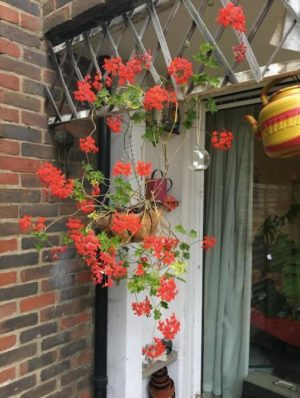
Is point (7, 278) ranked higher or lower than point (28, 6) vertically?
lower

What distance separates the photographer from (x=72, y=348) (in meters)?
1.90

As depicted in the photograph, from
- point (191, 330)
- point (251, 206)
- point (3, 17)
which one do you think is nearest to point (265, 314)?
point (191, 330)

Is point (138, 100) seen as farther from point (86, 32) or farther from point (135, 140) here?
point (135, 140)

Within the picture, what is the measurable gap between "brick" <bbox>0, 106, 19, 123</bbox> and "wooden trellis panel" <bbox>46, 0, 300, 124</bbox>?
0.57 feet

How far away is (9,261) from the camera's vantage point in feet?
5.24

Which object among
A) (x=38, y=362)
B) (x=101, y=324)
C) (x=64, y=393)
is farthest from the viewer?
(x=101, y=324)

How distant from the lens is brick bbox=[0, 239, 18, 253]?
1574 mm

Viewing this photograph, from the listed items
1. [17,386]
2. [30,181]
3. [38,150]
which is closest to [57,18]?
[38,150]

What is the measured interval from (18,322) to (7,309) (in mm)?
92

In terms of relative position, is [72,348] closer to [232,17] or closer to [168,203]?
[168,203]

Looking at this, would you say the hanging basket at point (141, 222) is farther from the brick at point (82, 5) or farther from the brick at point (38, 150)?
the brick at point (82, 5)

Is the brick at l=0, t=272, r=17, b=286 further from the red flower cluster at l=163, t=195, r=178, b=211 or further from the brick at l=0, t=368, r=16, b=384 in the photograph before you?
the red flower cluster at l=163, t=195, r=178, b=211

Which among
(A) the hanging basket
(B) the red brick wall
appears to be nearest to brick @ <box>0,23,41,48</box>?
(B) the red brick wall

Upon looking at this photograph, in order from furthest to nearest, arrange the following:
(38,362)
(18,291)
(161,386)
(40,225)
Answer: (161,386), (38,362), (18,291), (40,225)
